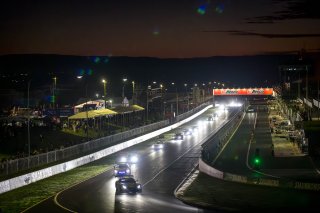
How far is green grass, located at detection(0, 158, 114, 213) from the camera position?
118 ft

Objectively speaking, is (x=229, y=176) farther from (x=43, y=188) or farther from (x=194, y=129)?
(x=194, y=129)

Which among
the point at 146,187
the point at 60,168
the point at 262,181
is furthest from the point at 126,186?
the point at 60,168

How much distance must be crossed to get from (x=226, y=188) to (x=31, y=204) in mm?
14719

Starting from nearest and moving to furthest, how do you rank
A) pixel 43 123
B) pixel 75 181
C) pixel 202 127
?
1. pixel 75 181
2. pixel 43 123
3. pixel 202 127

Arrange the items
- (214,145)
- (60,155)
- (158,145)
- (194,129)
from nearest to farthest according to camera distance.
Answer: (60,155) < (214,145) < (158,145) < (194,129)

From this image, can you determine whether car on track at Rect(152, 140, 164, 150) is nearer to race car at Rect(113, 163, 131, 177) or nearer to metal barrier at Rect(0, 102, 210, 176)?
metal barrier at Rect(0, 102, 210, 176)

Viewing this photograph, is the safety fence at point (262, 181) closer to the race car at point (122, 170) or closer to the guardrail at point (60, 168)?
the race car at point (122, 170)

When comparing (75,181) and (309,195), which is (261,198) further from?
(75,181)

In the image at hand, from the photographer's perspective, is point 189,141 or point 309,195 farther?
point 189,141

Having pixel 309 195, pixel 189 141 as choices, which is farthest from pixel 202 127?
pixel 309 195

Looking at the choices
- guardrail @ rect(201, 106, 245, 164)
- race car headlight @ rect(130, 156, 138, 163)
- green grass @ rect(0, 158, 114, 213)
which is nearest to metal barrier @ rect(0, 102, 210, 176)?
green grass @ rect(0, 158, 114, 213)

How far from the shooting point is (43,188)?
43.0 m

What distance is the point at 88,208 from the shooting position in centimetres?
3350

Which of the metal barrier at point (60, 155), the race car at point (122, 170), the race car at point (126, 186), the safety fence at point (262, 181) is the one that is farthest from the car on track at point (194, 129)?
the race car at point (126, 186)
